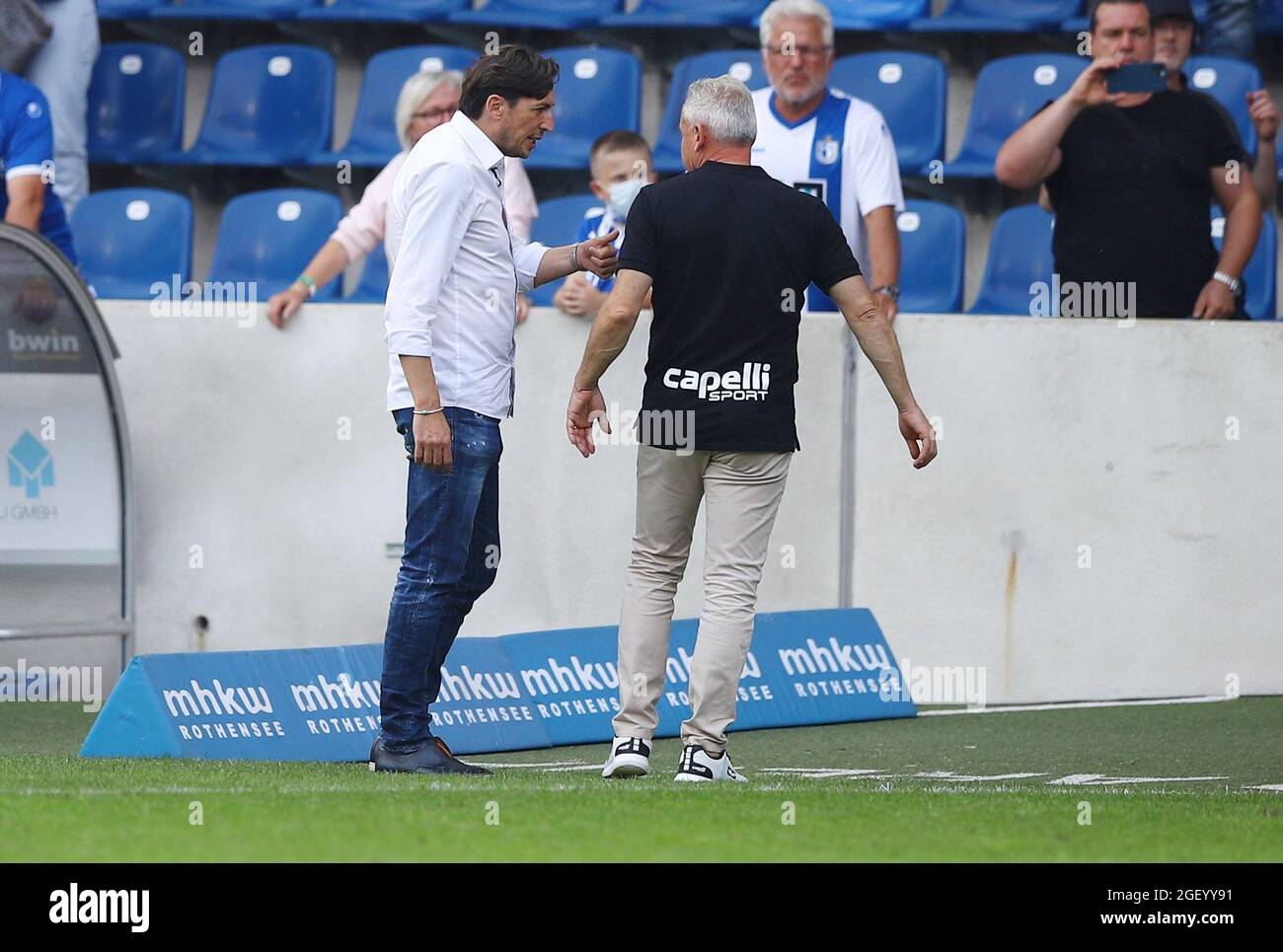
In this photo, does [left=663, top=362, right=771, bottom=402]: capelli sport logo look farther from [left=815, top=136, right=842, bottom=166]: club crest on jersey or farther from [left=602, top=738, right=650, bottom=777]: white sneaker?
[left=815, top=136, right=842, bottom=166]: club crest on jersey

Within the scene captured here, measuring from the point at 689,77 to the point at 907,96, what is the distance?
1.24m

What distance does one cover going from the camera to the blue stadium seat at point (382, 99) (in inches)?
462

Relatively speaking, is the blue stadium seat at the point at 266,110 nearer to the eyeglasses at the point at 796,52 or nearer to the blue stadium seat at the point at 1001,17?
the blue stadium seat at the point at 1001,17

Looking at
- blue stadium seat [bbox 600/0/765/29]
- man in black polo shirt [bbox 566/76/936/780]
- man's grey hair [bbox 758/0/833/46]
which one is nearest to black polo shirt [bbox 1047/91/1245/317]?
man's grey hair [bbox 758/0/833/46]

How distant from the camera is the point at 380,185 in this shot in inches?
368

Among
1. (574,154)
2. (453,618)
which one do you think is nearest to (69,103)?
(574,154)

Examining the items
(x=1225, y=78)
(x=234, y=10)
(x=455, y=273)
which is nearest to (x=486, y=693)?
(x=455, y=273)

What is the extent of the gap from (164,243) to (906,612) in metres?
4.50

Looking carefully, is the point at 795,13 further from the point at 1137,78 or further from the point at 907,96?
the point at 907,96

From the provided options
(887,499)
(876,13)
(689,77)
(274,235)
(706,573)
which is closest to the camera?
(706,573)

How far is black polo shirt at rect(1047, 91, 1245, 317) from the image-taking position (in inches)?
353

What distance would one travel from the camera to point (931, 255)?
33.9 ft

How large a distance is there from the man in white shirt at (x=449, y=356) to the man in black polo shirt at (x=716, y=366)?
1.12ft

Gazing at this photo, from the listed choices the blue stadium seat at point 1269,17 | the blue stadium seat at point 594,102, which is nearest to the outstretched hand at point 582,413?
the blue stadium seat at point 594,102
